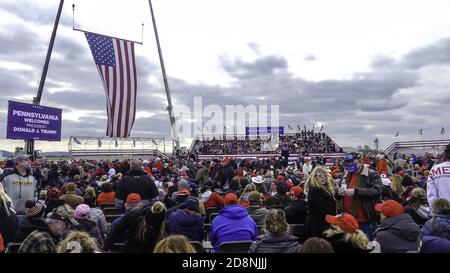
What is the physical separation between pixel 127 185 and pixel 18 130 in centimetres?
1415

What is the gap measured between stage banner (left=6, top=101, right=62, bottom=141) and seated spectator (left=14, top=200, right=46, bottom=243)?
52.1ft

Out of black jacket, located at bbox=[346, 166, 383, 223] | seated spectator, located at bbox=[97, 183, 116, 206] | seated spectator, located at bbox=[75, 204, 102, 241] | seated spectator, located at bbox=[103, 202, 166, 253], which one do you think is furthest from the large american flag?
black jacket, located at bbox=[346, 166, 383, 223]

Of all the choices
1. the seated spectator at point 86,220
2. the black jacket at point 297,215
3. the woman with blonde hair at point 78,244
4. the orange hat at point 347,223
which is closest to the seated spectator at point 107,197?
the seated spectator at point 86,220

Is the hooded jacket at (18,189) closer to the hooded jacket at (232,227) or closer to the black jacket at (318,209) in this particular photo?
the hooded jacket at (232,227)

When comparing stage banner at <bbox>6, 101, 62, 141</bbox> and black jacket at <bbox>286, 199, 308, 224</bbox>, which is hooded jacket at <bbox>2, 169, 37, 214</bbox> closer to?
black jacket at <bbox>286, 199, 308, 224</bbox>

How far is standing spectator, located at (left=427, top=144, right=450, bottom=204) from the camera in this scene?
Result: 5.58 meters

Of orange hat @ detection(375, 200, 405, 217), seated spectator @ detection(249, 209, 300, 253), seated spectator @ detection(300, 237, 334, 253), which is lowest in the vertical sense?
seated spectator @ detection(249, 209, 300, 253)

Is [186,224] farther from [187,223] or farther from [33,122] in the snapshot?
[33,122]

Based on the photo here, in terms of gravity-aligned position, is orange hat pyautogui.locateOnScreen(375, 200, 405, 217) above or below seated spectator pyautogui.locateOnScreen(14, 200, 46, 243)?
above

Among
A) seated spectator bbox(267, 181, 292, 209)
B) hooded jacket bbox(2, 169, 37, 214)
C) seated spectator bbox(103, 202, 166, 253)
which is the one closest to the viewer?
seated spectator bbox(103, 202, 166, 253)

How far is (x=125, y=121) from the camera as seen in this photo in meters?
18.8

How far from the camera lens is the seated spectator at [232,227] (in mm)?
5145
